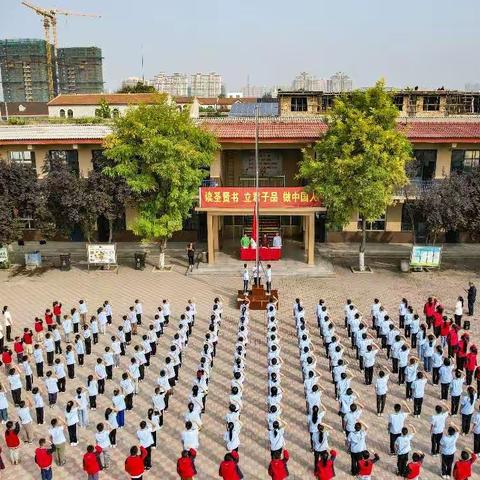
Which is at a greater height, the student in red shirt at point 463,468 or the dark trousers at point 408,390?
the student in red shirt at point 463,468

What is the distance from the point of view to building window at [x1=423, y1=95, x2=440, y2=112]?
31.7 m

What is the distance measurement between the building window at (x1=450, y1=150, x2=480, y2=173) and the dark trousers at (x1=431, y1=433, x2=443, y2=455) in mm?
19280

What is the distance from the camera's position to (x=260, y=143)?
27.0 metres

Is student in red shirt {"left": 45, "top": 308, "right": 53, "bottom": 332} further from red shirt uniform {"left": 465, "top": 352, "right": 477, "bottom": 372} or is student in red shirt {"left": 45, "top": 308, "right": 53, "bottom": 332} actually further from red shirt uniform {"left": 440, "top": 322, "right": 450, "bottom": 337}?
red shirt uniform {"left": 465, "top": 352, "right": 477, "bottom": 372}

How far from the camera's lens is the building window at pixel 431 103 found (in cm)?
3172

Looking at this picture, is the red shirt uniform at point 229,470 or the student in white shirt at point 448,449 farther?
the student in white shirt at point 448,449

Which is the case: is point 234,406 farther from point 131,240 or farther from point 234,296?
point 131,240

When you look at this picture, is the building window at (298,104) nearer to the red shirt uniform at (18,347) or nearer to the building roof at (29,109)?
the red shirt uniform at (18,347)

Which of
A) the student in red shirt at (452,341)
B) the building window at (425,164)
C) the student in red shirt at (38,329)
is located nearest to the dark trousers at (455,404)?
the student in red shirt at (452,341)

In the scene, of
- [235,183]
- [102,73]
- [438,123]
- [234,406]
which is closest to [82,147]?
[235,183]

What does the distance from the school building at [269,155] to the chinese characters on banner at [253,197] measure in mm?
1315

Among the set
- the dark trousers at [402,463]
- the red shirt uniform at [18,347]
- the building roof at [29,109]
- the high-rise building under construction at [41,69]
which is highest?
the high-rise building under construction at [41,69]

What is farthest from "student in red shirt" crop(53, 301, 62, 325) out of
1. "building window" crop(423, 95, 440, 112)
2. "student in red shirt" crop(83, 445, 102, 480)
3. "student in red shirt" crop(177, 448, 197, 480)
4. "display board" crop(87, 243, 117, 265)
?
"building window" crop(423, 95, 440, 112)

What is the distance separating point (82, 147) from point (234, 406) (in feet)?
65.8
